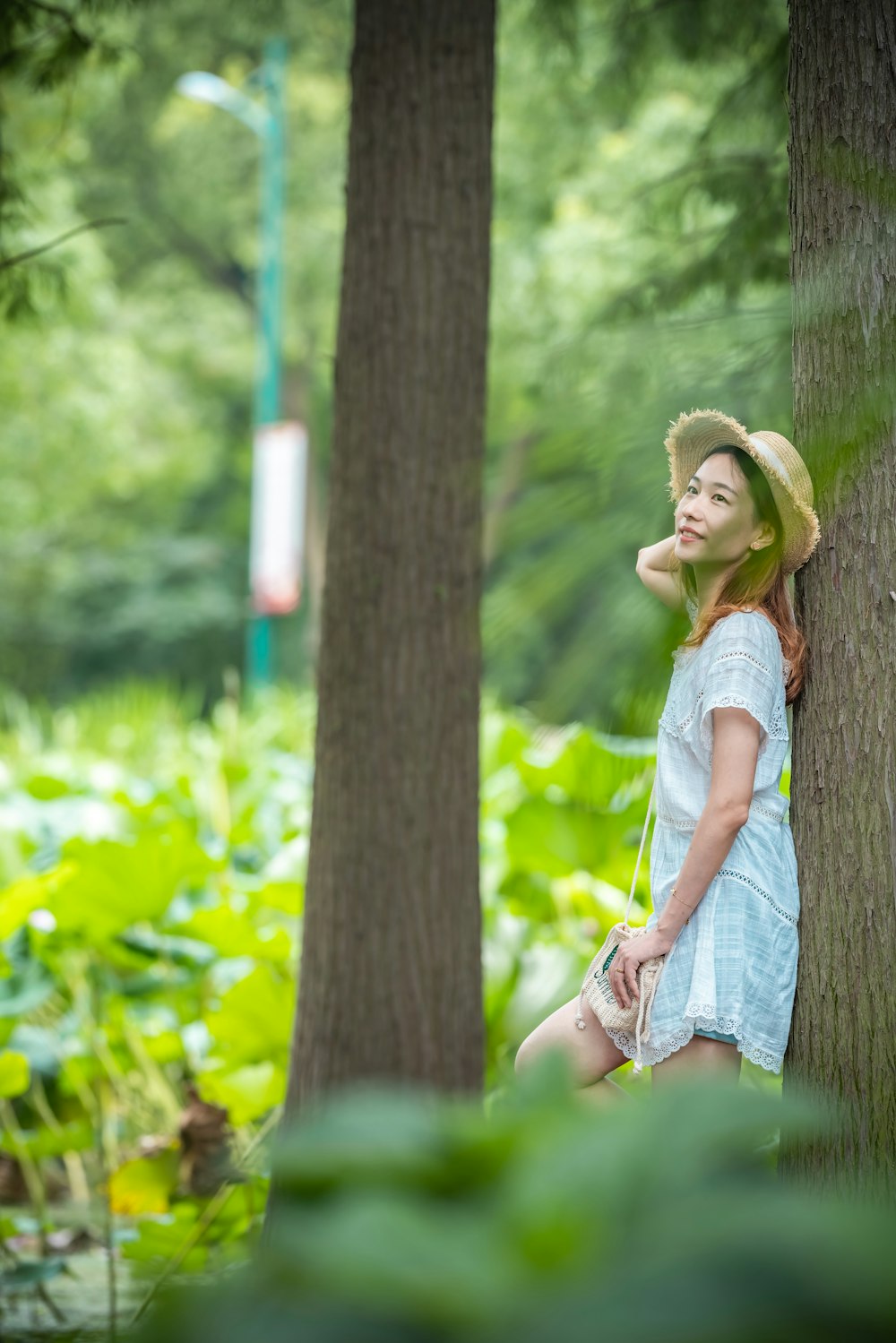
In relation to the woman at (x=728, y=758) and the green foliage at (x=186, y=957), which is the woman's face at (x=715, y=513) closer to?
the woman at (x=728, y=758)

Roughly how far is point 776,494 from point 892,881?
1.95 ft

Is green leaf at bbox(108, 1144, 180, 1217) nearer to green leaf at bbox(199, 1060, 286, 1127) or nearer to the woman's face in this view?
green leaf at bbox(199, 1060, 286, 1127)

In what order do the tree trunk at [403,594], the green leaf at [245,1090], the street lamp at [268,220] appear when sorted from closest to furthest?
the tree trunk at [403,594]
the green leaf at [245,1090]
the street lamp at [268,220]

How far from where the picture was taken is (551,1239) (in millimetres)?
683

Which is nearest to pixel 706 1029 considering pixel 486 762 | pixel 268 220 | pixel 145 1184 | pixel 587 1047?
pixel 587 1047

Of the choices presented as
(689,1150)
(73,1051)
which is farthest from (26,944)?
(689,1150)

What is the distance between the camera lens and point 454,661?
379cm

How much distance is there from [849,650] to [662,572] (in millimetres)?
325

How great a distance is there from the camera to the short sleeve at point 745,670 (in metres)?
2.21

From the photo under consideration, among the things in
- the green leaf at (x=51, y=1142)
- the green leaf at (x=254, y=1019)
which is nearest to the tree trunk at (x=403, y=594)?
the green leaf at (x=254, y=1019)

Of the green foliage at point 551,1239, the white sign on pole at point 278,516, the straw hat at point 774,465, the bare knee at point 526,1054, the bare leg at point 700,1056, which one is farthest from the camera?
the white sign on pole at point 278,516

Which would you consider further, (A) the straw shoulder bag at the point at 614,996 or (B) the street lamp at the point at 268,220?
(B) the street lamp at the point at 268,220

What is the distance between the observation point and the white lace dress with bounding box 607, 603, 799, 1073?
222cm

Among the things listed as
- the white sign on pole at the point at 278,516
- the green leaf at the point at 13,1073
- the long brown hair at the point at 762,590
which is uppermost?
the white sign on pole at the point at 278,516
